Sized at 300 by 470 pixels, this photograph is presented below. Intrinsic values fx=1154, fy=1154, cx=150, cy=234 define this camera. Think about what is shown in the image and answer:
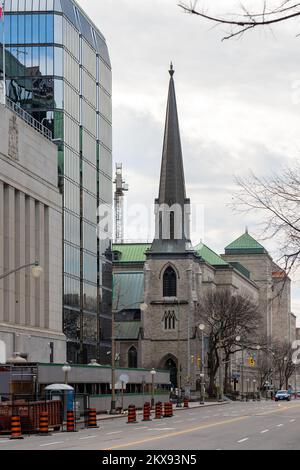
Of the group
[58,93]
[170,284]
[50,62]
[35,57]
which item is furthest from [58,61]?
[170,284]

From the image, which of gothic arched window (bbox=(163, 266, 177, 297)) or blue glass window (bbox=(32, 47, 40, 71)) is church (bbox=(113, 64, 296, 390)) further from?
blue glass window (bbox=(32, 47, 40, 71))

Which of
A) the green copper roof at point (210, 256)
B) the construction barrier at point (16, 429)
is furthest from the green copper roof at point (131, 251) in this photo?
the construction barrier at point (16, 429)

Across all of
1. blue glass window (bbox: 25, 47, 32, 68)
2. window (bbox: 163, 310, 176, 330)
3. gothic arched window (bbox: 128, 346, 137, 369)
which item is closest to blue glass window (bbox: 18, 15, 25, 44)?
blue glass window (bbox: 25, 47, 32, 68)

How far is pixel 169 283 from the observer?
158 metres

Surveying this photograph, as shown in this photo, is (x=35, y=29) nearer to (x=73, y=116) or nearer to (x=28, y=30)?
(x=28, y=30)

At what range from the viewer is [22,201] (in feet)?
271

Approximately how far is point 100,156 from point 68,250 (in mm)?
18276

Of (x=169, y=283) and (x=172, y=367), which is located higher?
(x=169, y=283)

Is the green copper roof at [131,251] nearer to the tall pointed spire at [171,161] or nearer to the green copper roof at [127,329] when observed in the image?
the green copper roof at [127,329]

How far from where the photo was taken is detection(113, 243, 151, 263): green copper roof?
620 feet

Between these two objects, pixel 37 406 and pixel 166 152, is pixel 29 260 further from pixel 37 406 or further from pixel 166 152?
pixel 166 152

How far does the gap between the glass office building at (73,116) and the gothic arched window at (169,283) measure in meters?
37.6

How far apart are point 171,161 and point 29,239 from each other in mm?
73670

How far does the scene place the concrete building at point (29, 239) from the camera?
78.6 m
